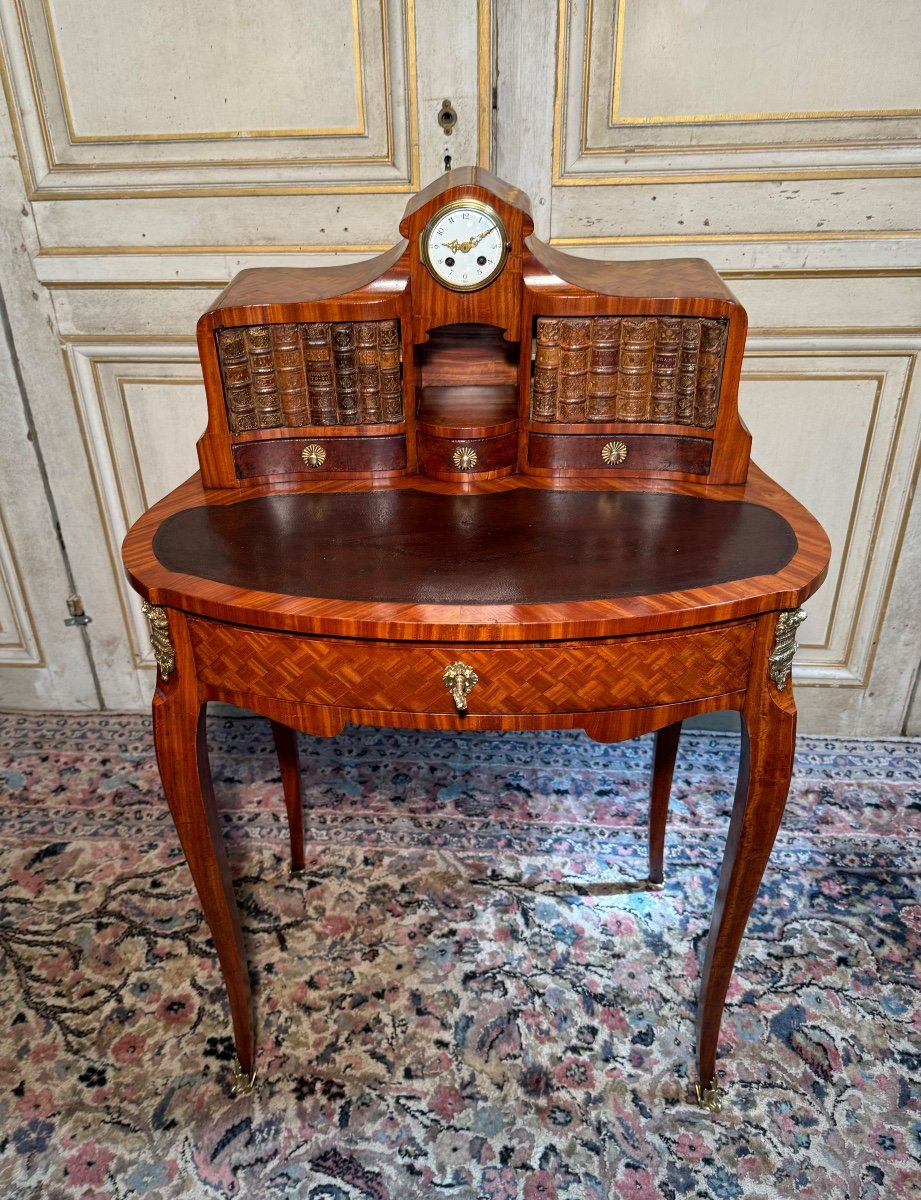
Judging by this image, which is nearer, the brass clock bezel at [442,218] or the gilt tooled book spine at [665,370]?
the brass clock bezel at [442,218]

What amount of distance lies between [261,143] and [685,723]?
2.17 metres

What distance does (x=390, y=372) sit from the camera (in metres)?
1.56

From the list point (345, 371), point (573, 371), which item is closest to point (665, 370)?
point (573, 371)

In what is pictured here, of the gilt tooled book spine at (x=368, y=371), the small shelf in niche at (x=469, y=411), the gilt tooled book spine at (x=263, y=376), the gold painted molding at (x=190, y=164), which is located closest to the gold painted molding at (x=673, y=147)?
the gold painted molding at (x=190, y=164)

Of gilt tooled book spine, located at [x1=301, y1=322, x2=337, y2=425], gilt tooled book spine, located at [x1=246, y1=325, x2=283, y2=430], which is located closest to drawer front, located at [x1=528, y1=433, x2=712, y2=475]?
gilt tooled book spine, located at [x1=301, y1=322, x2=337, y2=425]

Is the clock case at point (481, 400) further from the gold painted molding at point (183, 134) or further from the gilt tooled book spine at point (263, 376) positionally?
the gold painted molding at point (183, 134)

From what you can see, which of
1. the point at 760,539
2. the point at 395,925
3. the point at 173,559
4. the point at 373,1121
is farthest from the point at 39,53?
the point at 373,1121

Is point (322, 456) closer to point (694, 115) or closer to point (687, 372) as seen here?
point (687, 372)

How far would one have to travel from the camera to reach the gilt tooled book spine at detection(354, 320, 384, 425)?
153 cm

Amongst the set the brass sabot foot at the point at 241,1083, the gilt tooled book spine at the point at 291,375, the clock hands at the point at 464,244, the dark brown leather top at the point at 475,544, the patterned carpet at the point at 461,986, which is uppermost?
the clock hands at the point at 464,244

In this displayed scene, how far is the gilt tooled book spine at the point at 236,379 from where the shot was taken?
151cm

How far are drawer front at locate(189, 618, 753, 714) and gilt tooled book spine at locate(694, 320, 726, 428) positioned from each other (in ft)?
1.68

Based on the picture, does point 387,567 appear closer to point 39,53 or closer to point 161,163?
point 161,163

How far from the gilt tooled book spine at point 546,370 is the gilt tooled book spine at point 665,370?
0.19 meters
